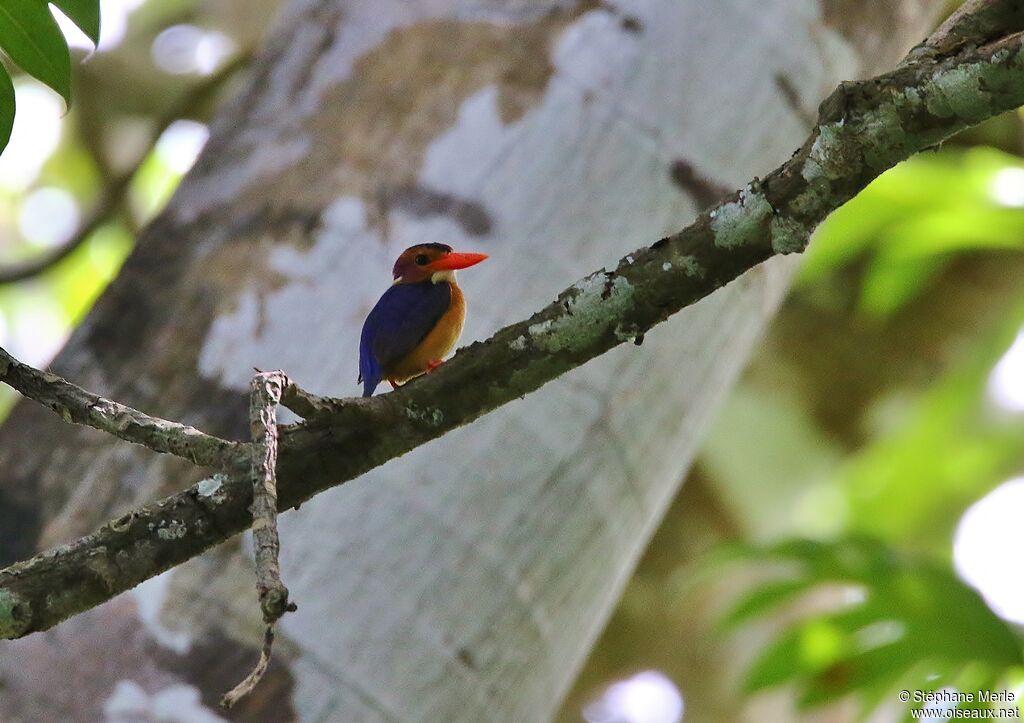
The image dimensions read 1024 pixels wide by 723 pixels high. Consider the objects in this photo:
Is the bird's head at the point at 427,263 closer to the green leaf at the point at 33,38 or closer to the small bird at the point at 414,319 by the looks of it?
the small bird at the point at 414,319

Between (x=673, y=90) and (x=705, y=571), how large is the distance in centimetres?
160

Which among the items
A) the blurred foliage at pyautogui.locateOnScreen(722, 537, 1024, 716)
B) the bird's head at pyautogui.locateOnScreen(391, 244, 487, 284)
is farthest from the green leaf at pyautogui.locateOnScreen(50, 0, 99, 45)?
the blurred foliage at pyautogui.locateOnScreen(722, 537, 1024, 716)

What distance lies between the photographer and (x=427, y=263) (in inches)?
93.0

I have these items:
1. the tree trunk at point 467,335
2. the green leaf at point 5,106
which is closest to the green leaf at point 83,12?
the green leaf at point 5,106

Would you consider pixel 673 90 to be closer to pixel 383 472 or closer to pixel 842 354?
pixel 383 472

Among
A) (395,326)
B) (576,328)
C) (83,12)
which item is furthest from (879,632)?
(83,12)

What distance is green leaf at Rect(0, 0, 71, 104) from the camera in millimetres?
1658

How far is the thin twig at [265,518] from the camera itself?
1.11 meters

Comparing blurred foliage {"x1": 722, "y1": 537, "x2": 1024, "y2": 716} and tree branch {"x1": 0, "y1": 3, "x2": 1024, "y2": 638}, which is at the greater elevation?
blurred foliage {"x1": 722, "y1": 537, "x2": 1024, "y2": 716}

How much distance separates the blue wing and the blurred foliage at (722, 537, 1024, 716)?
1578 mm

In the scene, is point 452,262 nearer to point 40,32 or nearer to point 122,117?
point 40,32

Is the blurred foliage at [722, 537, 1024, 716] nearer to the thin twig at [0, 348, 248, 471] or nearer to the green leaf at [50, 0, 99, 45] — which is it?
the thin twig at [0, 348, 248, 471]

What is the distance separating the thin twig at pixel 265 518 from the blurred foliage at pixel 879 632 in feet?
7.67

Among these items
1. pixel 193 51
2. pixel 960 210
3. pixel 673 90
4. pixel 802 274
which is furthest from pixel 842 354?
pixel 193 51
